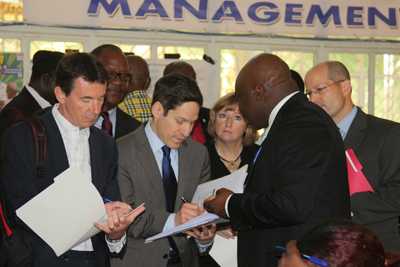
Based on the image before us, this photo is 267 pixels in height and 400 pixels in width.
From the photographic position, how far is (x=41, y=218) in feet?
9.71

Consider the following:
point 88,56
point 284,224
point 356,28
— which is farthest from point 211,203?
point 356,28

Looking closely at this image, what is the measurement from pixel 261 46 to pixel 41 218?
625 centimetres

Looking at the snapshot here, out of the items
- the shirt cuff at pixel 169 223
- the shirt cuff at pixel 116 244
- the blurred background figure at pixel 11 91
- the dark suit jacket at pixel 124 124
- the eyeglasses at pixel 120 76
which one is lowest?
the shirt cuff at pixel 116 244

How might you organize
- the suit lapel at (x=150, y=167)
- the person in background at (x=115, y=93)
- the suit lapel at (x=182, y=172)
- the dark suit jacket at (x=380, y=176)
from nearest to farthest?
the suit lapel at (x=150, y=167), the suit lapel at (x=182, y=172), the dark suit jacket at (x=380, y=176), the person in background at (x=115, y=93)

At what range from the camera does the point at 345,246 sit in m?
2.05

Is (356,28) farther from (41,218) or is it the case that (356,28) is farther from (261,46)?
(41,218)

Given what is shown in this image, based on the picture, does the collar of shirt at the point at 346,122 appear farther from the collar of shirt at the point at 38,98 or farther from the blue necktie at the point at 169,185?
the collar of shirt at the point at 38,98

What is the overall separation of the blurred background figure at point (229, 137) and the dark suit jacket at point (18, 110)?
1272 mm

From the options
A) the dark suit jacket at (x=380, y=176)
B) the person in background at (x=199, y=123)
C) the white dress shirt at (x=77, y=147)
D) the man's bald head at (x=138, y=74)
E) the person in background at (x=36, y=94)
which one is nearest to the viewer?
the white dress shirt at (x=77, y=147)

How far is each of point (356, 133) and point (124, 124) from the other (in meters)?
1.55

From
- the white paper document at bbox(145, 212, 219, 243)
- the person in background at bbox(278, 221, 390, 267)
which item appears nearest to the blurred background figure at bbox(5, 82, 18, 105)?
the white paper document at bbox(145, 212, 219, 243)

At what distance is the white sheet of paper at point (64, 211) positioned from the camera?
2.93 meters

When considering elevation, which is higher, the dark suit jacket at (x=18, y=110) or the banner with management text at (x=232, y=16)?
the banner with management text at (x=232, y=16)

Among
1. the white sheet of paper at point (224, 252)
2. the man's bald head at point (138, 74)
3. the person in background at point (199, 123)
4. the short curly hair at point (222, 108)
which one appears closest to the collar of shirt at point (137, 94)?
the man's bald head at point (138, 74)
